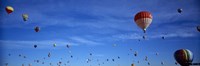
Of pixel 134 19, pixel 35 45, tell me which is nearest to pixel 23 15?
pixel 35 45

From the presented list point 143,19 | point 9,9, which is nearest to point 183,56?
point 143,19

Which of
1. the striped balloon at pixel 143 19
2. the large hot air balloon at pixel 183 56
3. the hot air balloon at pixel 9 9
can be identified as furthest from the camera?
the hot air balloon at pixel 9 9

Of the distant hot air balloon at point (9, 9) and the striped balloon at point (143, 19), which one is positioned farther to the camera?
the distant hot air balloon at point (9, 9)

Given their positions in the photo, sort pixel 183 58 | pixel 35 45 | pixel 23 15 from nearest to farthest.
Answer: pixel 183 58
pixel 23 15
pixel 35 45

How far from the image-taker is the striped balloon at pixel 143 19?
1603 inches

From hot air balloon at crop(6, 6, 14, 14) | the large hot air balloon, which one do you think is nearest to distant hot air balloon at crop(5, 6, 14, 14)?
hot air balloon at crop(6, 6, 14, 14)

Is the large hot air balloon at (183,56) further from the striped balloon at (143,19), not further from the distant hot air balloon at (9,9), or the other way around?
the distant hot air balloon at (9,9)

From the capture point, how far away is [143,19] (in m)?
40.7

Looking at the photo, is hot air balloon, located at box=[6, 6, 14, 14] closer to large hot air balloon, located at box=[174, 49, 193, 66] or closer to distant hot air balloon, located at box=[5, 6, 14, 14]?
distant hot air balloon, located at box=[5, 6, 14, 14]

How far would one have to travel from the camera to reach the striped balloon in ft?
134

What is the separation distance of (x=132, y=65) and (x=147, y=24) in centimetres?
3764

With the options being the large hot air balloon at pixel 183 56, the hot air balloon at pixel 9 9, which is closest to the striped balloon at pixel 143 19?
the large hot air balloon at pixel 183 56

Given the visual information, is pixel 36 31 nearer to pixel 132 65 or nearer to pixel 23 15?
pixel 23 15

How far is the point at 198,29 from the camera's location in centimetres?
5478
